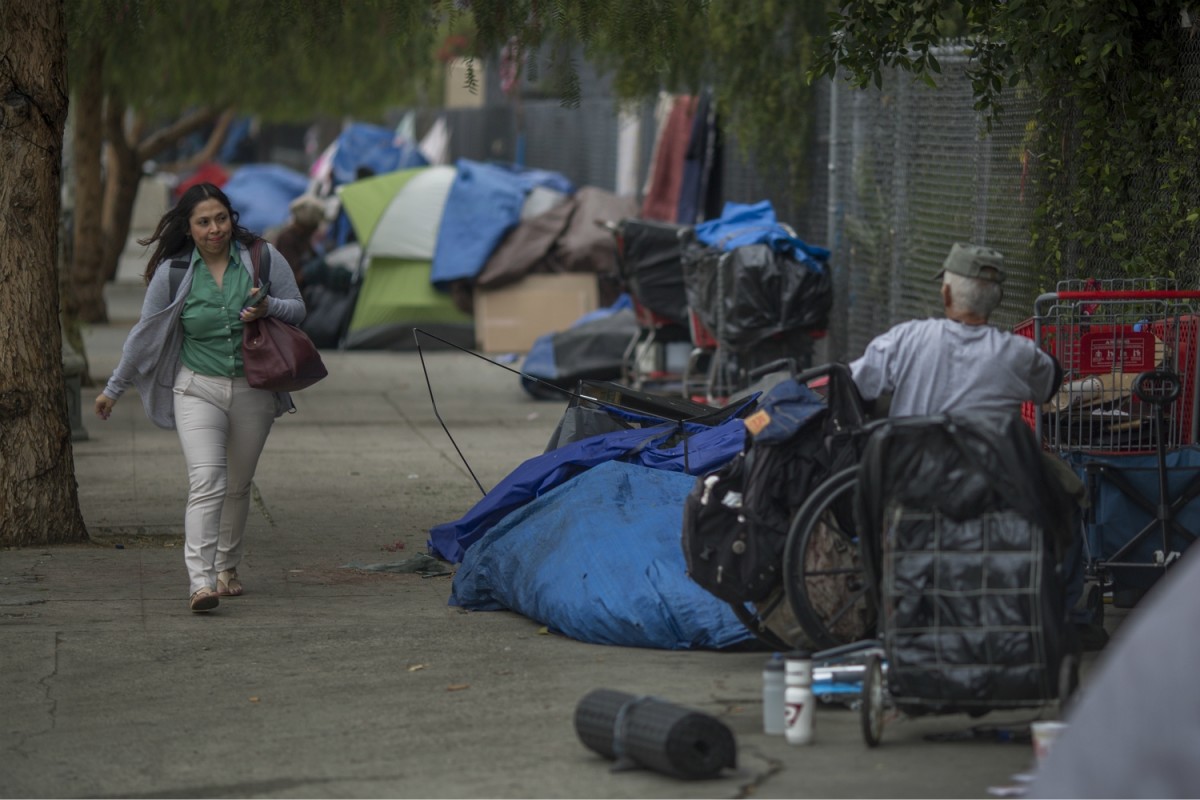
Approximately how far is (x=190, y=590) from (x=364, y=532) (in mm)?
1781

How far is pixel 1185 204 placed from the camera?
26.4 ft

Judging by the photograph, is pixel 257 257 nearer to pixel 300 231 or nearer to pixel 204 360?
pixel 204 360

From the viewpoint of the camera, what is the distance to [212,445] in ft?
24.3

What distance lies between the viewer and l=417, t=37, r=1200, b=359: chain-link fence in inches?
397

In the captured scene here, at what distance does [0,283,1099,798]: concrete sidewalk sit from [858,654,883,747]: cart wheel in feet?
0.20

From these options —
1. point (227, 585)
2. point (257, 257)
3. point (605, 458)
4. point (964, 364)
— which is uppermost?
point (257, 257)

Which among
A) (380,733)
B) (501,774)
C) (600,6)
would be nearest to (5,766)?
(380,733)

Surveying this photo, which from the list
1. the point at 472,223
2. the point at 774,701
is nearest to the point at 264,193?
the point at 472,223

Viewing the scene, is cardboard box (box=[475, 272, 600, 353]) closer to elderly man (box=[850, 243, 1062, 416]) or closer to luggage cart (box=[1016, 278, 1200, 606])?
luggage cart (box=[1016, 278, 1200, 606])

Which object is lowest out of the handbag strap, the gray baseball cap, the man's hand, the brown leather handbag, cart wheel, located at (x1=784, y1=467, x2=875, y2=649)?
cart wheel, located at (x1=784, y1=467, x2=875, y2=649)

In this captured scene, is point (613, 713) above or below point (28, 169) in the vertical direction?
below

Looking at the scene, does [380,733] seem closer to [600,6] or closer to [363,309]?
[600,6]

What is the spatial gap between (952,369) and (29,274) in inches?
193

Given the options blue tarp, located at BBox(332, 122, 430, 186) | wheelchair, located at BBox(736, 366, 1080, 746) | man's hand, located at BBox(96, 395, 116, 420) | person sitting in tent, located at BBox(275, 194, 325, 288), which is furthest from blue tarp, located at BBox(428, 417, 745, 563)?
blue tarp, located at BBox(332, 122, 430, 186)
